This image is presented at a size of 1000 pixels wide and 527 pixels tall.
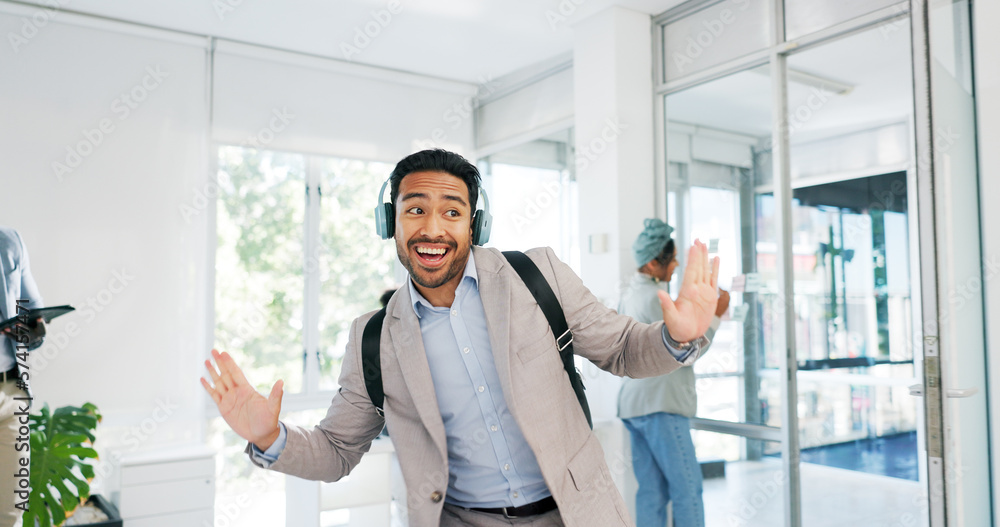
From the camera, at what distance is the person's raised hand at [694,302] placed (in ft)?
4.47

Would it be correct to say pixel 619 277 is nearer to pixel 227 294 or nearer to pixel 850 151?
pixel 850 151

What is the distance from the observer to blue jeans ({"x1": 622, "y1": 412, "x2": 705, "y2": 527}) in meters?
3.26

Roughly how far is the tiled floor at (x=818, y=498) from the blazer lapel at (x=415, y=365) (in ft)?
8.02

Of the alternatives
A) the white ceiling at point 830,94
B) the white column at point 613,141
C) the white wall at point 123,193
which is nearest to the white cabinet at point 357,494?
the white wall at point 123,193

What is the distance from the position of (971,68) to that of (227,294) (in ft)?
14.6

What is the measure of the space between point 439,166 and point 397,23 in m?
3.23

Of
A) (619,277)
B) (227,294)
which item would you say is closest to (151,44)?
(227,294)

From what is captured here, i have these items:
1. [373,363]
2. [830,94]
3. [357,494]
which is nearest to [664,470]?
[357,494]

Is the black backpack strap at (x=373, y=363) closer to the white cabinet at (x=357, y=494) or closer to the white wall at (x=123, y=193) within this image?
the white cabinet at (x=357, y=494)

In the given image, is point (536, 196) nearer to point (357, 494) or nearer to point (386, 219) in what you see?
point (357, 494)

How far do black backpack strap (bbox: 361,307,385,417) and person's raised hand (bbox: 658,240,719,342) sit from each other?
0.62 meters

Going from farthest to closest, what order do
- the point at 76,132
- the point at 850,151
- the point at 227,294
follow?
the point at 227,294, the point at 76,132, the point at 850,151

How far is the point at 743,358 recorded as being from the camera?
3623 millimetres

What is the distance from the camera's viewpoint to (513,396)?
139 centimetres
